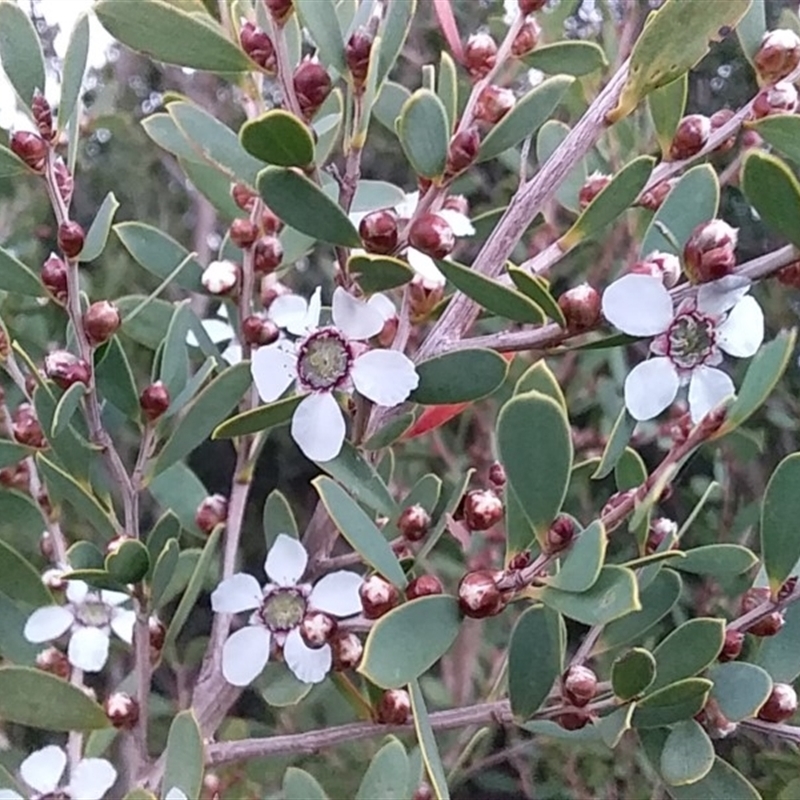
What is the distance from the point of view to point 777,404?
1527 mm

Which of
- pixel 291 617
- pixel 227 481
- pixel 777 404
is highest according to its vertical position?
pixel 291 617

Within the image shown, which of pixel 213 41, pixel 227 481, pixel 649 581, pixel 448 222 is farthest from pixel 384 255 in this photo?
pixel 227 481

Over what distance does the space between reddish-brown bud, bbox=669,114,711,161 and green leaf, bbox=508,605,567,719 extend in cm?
32

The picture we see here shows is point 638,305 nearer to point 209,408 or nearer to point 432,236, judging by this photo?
point 432,236

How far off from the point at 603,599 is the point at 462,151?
11.0 inches

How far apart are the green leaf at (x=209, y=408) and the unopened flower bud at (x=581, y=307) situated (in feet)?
0.78

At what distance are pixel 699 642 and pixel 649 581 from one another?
0.20 ft

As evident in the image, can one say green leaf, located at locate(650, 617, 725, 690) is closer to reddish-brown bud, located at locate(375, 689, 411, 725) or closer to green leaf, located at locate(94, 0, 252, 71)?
reddish-brown bud, located at locate(375, 689, 411, 725)

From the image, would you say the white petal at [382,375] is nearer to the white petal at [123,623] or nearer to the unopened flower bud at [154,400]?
the unopened flower bud at [154,400]

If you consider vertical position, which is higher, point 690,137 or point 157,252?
point 690,137

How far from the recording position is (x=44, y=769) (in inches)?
32.0

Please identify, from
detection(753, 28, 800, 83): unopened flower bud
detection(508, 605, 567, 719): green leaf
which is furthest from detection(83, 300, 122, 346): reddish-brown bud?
detection(753, 28, 800, 83): unopened flower bud

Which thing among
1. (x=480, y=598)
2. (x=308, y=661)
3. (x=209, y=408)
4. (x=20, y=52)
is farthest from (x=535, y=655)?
(x=20, y=52)

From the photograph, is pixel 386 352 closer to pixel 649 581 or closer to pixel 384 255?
pixel 384 255
